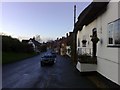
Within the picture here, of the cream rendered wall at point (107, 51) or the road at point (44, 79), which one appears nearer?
the cream rendered wall at point (107, 51)

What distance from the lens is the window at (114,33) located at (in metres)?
13.2

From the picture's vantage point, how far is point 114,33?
13883 mm

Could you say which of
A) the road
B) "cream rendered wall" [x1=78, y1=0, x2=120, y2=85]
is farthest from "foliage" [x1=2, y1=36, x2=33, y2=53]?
"cream rendered wall" [x1=78, y1=0, x2=120, y2=85]

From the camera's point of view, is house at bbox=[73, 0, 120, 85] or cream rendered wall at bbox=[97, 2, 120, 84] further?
cream rendered wall at bbox=[97, 2, 120, 84]

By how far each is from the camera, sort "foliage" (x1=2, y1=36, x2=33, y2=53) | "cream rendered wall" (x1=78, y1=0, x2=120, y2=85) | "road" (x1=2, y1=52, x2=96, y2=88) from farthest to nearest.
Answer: "foliage" (x1=2, y1=36, x2=33, y2=53)
"road" (x1=2, y1=52, x2=96, y2=88)
"cream rendered wall" (x1=78, y1=0, x2=120, y2=85)

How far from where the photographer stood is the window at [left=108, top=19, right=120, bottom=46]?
43.2 feet

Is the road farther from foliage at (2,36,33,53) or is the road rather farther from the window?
foliage at (2,36,33,53)

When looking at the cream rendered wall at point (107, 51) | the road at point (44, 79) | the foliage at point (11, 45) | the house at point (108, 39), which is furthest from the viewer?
the foliage at point (11, 45)

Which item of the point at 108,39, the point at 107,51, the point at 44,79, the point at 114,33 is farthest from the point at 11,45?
the point at 114,33

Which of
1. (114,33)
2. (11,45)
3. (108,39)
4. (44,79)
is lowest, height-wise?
(44,79)

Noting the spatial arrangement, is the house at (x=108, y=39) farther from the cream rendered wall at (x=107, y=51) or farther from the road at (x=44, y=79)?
the road at (x=44, y=79)

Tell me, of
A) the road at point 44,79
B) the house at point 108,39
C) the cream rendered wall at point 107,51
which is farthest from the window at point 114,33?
the road at point 44,79

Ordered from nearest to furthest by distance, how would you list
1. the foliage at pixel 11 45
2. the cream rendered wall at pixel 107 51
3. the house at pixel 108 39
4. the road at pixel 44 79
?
1. the house at pixel 108 39
2. the cream rendered wall at pixel 107 51
3. the road at pixel 44 79
4. the foliage at pixel 11 45

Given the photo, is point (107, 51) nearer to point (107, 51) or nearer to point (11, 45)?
point (107, 51)
